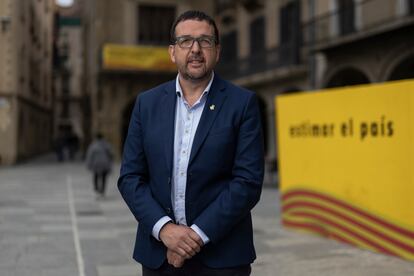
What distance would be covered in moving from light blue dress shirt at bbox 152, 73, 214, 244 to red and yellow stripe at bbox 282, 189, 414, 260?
188 inches

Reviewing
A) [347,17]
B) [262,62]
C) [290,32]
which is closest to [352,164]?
[347,17]

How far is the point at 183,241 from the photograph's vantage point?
93.8 inches

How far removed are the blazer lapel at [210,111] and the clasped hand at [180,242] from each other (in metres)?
0.30

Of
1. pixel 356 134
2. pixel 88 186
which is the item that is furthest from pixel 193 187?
pixel 88 186

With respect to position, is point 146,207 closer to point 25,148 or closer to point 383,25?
point 383,25

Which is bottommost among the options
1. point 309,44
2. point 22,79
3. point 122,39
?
point 22,79

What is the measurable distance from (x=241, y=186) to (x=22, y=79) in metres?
28.1

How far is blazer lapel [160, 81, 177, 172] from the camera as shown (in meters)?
2.52

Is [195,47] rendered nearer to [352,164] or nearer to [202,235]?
[202,235]

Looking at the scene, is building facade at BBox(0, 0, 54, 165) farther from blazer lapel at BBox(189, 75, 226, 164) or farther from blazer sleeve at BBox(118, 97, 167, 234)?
blazer lapel at BBox(189, 75, 226, 164)

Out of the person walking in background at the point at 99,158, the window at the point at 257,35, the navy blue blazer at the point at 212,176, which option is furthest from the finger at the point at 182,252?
the window at the point at 257,35

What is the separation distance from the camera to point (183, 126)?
2.57m

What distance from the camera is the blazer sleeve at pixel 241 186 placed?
242 cm

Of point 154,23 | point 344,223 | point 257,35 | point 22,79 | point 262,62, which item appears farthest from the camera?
point 154,23
